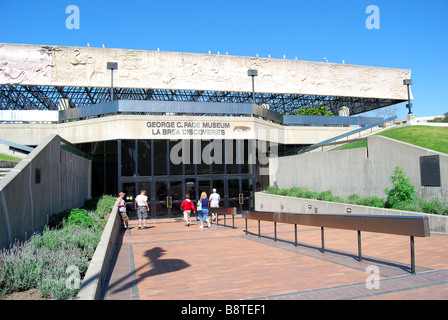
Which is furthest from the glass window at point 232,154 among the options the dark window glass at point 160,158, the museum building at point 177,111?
the dark window glass at point 160,158

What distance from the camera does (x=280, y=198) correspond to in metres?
21.3

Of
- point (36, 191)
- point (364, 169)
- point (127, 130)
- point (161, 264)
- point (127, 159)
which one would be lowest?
point (161, 264)

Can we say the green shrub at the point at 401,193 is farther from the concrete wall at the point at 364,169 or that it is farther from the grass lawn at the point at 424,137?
the grass lawn at the point at 424,137

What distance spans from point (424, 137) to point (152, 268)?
1760 cm

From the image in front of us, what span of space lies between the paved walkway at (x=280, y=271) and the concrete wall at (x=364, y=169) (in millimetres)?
4064

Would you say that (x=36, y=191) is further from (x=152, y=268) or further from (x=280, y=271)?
(x=280, y=271)

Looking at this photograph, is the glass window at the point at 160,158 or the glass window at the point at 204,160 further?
the glass window at the point at 204,160

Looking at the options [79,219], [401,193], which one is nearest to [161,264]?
[79,219]

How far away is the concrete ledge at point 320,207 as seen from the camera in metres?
10.8

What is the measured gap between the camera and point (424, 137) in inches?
761

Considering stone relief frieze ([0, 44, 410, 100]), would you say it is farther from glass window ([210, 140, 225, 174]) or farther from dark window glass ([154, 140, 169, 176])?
glass window ([210, 140, 225, 174])
